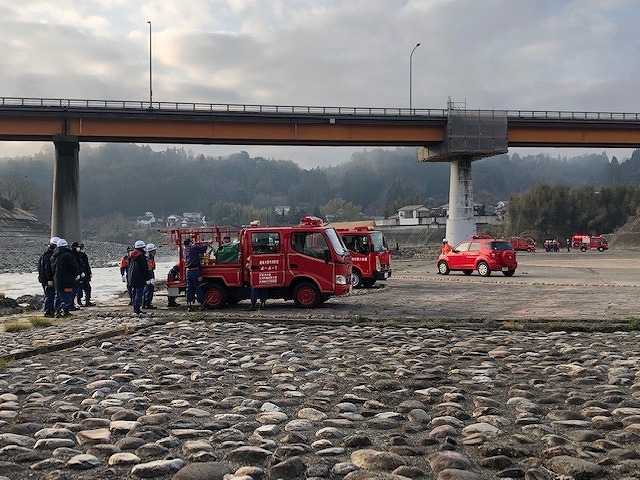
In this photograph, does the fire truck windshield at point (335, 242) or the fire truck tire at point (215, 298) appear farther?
the fire truck tire at point (215, 298)

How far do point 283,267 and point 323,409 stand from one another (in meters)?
11.3

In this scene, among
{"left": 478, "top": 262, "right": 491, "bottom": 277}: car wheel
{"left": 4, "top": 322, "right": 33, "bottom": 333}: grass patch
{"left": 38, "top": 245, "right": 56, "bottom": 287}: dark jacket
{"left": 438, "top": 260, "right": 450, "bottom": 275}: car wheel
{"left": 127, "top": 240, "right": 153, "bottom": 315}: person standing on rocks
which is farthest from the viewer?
{"left": 438, "top": 260, "right": 450, "bottom": 275}: car wheel

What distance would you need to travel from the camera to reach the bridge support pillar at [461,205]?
58312mm

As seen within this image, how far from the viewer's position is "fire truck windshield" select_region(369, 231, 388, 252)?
25531mm

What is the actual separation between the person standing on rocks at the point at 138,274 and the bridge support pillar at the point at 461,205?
43.3 metres

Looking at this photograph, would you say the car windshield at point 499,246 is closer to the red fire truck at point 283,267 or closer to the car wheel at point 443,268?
the car wheel at point 443,268

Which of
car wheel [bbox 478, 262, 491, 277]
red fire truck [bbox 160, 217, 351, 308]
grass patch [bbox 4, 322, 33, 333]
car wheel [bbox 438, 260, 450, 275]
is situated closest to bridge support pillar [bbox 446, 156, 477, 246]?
car wheel [bbox 438, 260, 450, 275]

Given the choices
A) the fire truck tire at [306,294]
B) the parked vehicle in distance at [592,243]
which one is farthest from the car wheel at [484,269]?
the parked vehicle in distance at [592,243]

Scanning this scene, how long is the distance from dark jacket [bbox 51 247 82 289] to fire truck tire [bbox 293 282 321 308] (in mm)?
5498

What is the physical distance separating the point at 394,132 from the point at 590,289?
1303 inches

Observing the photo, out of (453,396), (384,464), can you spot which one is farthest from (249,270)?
(384,464)

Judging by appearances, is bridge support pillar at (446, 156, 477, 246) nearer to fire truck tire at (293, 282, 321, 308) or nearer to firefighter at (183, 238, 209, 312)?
fire truck tire at (293, 282, 321, 308)

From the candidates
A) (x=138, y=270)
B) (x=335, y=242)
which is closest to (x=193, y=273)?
(x=138, y=270)

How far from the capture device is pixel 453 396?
22.4 ft
